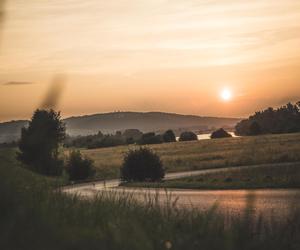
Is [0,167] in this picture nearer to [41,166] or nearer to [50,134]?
[50,134]

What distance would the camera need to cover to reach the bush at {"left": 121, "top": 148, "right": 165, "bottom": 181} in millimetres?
36281

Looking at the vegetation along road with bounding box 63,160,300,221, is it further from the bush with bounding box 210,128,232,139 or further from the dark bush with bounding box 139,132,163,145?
the bush with bounding box 210,128,232,139

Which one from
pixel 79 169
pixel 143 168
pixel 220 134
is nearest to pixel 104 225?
pixel 143 168

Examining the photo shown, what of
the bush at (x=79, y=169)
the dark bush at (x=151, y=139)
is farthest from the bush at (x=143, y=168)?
the dark bush at (x=151, y=139)

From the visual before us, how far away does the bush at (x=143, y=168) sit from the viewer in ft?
119

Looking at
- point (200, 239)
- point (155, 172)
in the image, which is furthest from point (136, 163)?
point (200, 239)

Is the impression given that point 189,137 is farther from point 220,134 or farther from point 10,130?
point 10,130

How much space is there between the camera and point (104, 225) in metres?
5.12

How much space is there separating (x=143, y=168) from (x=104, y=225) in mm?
31557

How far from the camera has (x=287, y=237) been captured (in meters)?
6.63

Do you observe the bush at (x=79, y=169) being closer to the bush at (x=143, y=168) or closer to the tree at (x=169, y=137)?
the bush at (x=143, y=168)

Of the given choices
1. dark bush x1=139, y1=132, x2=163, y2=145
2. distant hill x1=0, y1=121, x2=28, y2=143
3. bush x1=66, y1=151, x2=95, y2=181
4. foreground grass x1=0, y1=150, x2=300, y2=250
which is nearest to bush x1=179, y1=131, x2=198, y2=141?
dark bush x1=139, y1=132, x2=163, y2=145

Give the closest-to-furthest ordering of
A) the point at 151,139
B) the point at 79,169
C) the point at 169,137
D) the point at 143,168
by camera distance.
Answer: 1. the point at 143,168
2. the point at 79,169
3. the point at 151,139
4. the point at 169,137

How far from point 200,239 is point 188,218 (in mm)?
1161
